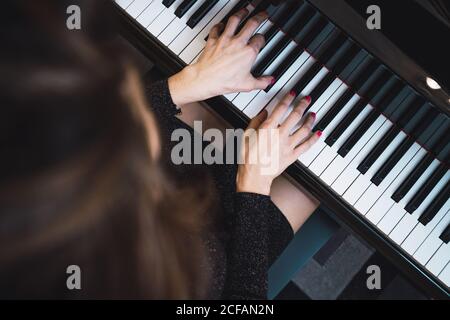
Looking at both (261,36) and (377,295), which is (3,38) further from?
(377,295)

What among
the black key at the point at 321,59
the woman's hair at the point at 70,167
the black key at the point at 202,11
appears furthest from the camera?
the black key at the point at 202,11

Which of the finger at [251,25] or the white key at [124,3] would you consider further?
the white key at [124,3]

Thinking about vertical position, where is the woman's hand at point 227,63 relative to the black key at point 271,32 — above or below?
below

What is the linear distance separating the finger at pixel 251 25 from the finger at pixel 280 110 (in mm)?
199

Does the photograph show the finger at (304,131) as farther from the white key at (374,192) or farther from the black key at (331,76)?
the white key at (374,192)

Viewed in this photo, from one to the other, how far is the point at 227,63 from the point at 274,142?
258 millimetres

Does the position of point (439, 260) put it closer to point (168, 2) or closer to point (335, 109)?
point (335, 109)

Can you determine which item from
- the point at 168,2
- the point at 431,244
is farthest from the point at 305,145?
the point at 168,2

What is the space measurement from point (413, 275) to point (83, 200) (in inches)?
38.4

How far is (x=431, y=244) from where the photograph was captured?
1.26 meters

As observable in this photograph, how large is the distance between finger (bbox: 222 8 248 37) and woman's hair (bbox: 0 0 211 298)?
37cm

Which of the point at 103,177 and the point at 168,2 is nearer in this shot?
the point at 103,177

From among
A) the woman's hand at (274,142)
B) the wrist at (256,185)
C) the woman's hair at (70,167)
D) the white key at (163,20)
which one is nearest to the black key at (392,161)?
the woman's hand at (274,142)

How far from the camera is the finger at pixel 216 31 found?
4.09 feet
